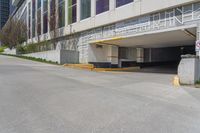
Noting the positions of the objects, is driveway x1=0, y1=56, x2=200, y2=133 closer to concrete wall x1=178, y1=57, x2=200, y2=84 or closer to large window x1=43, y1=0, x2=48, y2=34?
concrete wall x1=178, y1=57, x2=200, y2=84

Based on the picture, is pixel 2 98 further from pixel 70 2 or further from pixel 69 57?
pixel 70 2

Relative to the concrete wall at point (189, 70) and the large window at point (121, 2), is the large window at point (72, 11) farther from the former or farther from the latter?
the concrete wall at point (189, 70)

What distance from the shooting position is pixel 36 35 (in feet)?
160

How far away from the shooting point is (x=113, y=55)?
27938 millimetres

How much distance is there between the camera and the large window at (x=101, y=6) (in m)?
26.8

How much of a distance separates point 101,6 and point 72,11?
305 inches

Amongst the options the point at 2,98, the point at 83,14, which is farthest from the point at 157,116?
the point at 83,14

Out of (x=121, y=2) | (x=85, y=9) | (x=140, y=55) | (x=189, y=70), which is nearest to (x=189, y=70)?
(x=189, y=70)

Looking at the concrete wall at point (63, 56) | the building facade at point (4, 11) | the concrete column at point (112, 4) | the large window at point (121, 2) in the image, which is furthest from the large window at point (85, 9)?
the building facade at point (4, 11)

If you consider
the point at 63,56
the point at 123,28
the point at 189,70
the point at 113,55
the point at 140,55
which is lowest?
the point at 189,70

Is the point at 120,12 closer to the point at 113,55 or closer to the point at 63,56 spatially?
the point at 113,55

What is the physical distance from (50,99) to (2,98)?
1.76 m

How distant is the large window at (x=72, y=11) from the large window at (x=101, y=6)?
5956mm

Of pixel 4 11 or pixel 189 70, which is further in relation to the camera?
pixel 4 11
